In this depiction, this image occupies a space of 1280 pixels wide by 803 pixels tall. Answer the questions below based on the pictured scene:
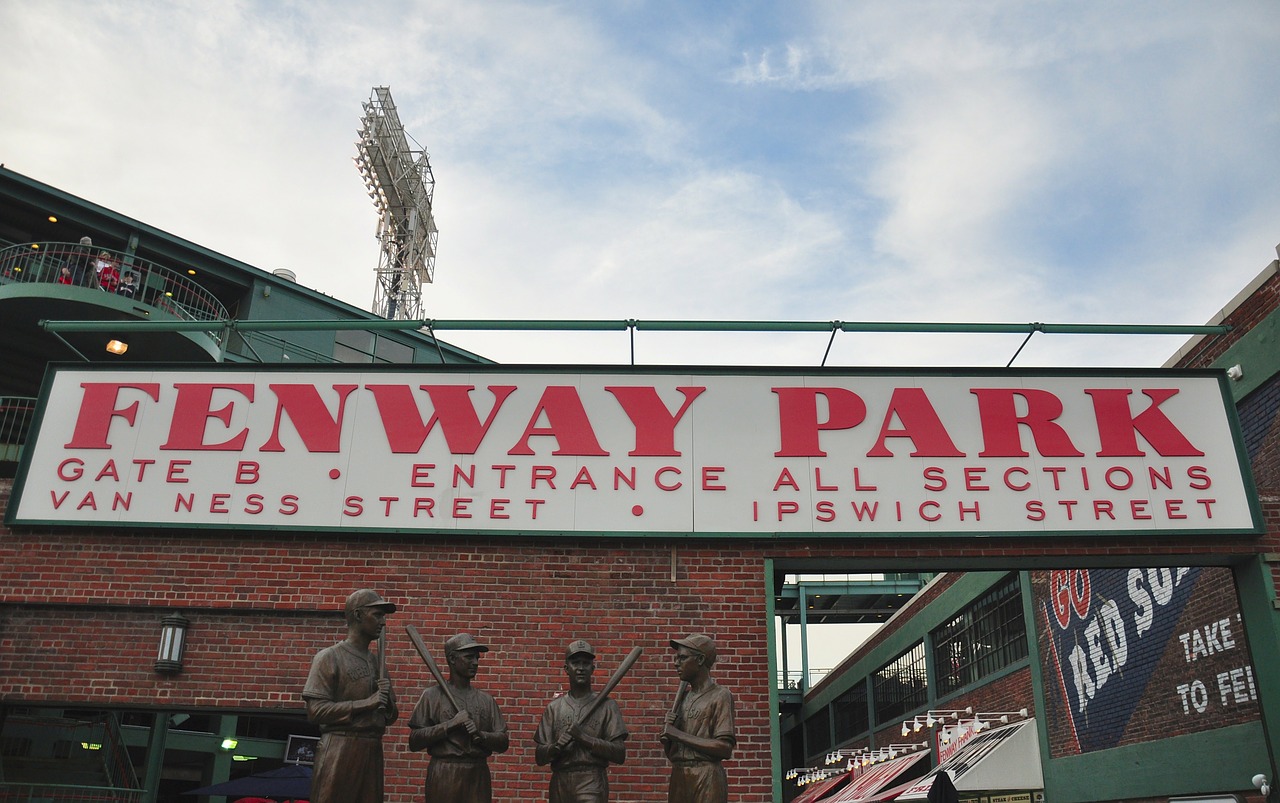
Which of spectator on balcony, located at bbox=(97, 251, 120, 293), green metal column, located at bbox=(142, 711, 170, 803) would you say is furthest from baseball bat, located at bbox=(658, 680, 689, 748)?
spectator on balcony, located at bbox=(97, 251, 120, 293)

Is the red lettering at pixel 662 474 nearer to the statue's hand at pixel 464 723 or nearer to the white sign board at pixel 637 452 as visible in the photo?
the white sign board at pixel 637 452

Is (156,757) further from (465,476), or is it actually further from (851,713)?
(851,713)

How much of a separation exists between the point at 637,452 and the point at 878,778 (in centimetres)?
1755

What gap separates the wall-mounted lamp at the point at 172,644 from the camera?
9.72m

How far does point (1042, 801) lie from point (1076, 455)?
980 cm

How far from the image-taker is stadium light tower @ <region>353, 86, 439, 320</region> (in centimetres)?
4491

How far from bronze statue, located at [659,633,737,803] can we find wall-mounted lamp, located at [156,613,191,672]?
17.7 ft

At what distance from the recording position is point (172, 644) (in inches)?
384

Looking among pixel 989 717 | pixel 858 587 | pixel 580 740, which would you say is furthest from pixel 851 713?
pixel 580 740

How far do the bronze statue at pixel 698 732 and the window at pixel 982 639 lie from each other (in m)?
12.7

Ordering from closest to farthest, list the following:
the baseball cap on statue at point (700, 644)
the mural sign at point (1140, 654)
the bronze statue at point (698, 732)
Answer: the bronze statue at point (698, 732) < the baseball cap on statue at point (700, 644) < the mural sign at point (1140, 654)

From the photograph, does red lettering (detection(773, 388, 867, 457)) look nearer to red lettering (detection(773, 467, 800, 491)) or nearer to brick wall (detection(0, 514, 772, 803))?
red lettering (detection(773, 467, 800, 491))

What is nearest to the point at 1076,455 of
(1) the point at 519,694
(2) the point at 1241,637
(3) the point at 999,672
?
(2) the point at 1241,637

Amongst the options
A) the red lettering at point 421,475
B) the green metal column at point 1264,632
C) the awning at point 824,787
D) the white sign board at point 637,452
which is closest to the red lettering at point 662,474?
the white sign board at point 637,452
